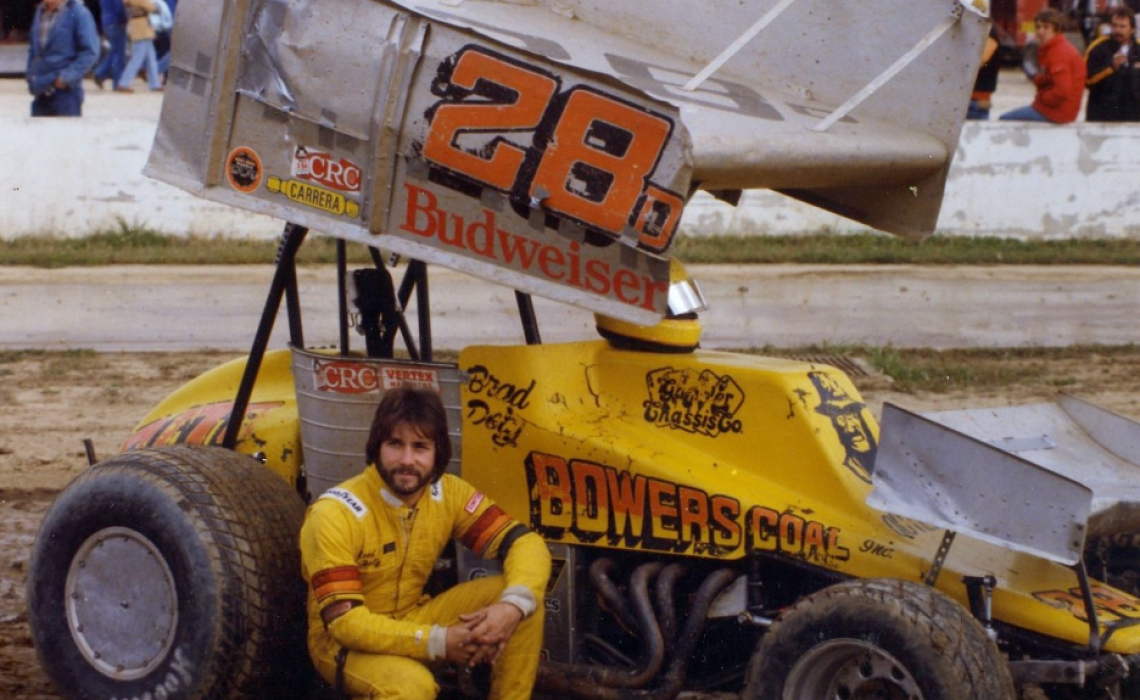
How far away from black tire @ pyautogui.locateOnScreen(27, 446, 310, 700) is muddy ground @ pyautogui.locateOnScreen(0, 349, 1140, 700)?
1.73m

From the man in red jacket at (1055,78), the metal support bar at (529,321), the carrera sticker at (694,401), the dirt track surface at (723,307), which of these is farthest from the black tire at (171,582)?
the man in red jacket at (1055,78)

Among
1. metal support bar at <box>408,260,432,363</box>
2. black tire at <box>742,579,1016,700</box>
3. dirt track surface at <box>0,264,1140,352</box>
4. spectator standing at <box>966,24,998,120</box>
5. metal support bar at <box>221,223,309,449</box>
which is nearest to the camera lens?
black tire at <box>742,579,1016,700</box>

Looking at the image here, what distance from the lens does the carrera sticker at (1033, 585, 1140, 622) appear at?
164 inches

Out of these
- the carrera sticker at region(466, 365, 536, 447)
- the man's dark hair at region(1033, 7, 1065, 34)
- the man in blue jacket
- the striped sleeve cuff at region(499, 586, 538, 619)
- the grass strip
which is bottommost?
the striped sleeve cuff at region(499, 586, 538, 619)

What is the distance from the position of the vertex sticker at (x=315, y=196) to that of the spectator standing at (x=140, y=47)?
17.3 metres

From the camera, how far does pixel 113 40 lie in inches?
862

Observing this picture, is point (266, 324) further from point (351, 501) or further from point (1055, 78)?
point (1055, 78)

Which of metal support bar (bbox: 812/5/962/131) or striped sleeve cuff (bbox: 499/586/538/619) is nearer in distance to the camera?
striped sleeve cuff (bbox: 499/586/538/619)

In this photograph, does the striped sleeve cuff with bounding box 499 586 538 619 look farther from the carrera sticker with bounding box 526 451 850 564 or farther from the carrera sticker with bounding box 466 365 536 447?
the carrera sticker with bounding box 466 365 536 447

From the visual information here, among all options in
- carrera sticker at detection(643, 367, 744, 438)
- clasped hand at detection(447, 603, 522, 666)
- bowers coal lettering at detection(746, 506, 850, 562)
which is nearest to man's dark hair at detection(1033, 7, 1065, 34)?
carrera sticker at detection(643, 367, 744, 438)

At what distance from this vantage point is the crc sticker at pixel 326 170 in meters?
4.33

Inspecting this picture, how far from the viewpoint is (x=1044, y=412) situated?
17.3ft

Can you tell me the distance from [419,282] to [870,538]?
2.03 meters

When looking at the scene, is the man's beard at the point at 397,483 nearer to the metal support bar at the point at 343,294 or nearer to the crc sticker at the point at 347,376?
the crc sticker at the point at 347,376
